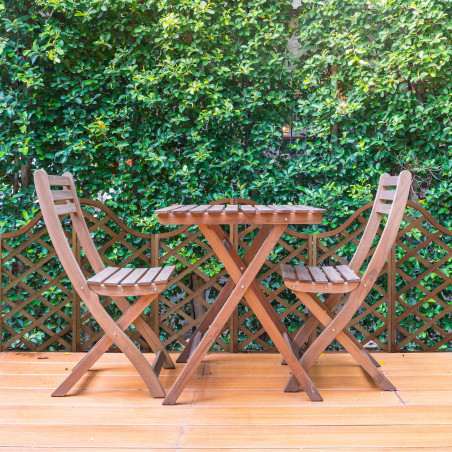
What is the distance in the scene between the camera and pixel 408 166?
3.43m

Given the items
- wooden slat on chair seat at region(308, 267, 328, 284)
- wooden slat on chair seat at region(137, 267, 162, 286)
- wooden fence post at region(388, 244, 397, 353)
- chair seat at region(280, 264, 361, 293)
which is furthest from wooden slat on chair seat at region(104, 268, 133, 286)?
wooden fence post at region(388, 244, 397, 353)

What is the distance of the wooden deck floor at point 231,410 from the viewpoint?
75.8 inches

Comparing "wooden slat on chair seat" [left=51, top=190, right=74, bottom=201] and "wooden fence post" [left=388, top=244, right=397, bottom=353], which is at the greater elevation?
"wooden slat on chair seat" [left=51, top=190, right=74, bottom=201]

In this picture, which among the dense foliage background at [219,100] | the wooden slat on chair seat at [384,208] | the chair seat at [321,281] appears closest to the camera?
the chair seat at [321,281]

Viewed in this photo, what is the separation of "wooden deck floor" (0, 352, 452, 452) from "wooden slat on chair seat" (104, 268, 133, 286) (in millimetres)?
634

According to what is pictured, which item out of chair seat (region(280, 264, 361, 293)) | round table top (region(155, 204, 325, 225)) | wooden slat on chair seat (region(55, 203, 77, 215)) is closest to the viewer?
round table top (region(155, 204, 325, 225))

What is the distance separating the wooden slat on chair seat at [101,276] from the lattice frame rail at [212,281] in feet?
1.67

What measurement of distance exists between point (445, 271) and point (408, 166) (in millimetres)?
828

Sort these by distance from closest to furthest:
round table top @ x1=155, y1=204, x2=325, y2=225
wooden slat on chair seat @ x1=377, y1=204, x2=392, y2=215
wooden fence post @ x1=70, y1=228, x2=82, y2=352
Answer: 1. round table top @ x1=155, y1=204, x2=325, y2=225
2. wooden slat on chair seat @ x1=377, y1=204, x2=392, y2=215
3. wooden fence post @ x1=70, y1=228, x2=82, y2=352

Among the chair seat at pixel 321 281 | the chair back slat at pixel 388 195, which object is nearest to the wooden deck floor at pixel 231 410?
the chair seat at pixel 321 281

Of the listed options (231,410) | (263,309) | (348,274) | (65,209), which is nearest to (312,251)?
(348,274)

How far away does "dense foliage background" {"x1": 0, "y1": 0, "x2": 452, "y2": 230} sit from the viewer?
10.8ft

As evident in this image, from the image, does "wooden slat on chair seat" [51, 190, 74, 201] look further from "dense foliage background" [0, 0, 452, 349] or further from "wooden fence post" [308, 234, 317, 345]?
"wooden fence post" [308, 234, 317, 345]

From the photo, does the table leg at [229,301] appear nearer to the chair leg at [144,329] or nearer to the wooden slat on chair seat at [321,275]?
the wooden slat on chair seat at [321,275]
